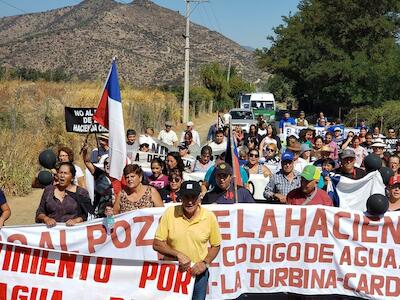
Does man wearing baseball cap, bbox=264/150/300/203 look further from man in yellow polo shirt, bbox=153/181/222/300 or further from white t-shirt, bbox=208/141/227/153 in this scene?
white t-shirt, bbox=208/141/227/153

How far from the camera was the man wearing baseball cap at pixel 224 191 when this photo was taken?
19.1 feet

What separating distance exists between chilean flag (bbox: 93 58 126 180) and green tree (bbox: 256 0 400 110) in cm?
Result: 2955

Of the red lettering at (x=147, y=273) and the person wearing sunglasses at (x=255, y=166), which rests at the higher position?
the person wearing sunglasses at (x=255, y=166)

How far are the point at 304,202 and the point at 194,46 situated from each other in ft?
406

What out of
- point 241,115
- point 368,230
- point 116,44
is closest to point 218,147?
point 368,230

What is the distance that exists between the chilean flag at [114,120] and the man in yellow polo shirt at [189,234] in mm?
917

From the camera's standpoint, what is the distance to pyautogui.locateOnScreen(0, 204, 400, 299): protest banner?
235 inches

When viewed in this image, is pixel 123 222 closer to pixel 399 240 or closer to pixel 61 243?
→ pixel 61 243

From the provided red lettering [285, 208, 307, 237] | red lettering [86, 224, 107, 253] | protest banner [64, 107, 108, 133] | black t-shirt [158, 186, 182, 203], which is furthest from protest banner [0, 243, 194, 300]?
protest banner [64, 107, 108, 133]

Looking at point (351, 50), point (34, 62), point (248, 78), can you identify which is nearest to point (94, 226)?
point (351, 50)

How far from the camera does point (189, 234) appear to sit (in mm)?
4699

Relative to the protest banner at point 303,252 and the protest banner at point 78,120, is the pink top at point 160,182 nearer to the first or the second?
the protest banner at point 303,252

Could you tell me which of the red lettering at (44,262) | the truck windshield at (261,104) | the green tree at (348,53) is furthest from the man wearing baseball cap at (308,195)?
the truck windshield at (261,104)

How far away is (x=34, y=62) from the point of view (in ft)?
302
